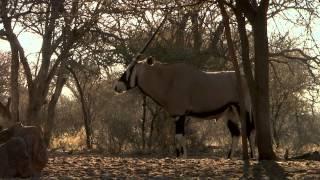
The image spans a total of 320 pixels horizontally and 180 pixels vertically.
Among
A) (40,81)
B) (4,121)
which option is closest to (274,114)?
(40,81)

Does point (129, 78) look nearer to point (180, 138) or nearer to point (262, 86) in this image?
point (180, 138)

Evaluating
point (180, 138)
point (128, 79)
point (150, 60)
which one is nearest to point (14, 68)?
point (128, 79)

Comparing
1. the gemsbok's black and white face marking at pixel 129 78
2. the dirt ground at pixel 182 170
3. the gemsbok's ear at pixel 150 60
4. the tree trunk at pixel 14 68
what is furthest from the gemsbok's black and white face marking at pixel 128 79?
the dirt ground at pixel 182 170

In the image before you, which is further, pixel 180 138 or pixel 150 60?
pixel 150 60

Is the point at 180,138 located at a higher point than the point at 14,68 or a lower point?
lower

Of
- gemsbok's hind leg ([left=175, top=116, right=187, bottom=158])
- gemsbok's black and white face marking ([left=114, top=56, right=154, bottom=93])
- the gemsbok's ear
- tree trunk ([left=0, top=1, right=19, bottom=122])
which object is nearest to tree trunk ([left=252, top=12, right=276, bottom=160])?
gemsbok's hind leg ([left=175, top=116, right=187, bottom=158])

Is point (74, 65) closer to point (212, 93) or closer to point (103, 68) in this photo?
point (103, 68)

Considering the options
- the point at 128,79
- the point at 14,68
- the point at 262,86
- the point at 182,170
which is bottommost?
the point at 182,170

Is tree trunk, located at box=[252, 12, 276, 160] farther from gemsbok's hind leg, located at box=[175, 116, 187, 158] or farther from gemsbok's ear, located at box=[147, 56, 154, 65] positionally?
gemsbok's ear, located at box=[147, 56, 154, 65]

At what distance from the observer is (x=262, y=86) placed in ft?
37.9

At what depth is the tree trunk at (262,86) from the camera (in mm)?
11547

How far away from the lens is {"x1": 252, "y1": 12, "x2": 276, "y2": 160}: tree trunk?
37.9 ft

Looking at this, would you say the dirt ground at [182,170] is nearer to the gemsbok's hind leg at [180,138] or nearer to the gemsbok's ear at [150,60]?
the gemsbok's hind leg at [180,138]

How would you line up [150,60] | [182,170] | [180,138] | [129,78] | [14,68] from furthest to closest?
[14,68] → [129,78] → [150,60] → [180,138] → [182,170]
